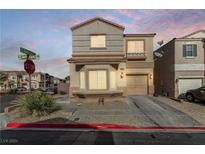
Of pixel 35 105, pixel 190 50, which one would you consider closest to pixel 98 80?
pixel 35 105

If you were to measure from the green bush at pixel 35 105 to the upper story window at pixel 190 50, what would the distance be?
1378cm

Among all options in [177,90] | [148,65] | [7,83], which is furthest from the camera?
[7,83]

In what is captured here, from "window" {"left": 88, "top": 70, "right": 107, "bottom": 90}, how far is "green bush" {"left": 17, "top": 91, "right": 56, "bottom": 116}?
20.8ft

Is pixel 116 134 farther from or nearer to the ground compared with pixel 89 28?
nearer to the ground

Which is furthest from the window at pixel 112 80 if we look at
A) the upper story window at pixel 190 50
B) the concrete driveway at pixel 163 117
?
the upper story window at pixel 190 50

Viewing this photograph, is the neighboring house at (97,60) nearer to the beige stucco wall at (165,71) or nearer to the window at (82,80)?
the window at (82,80)

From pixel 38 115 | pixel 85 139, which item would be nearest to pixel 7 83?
pixel 38 115

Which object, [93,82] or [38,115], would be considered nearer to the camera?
[38,115]

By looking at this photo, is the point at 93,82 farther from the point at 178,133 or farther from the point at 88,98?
the point at 178,133

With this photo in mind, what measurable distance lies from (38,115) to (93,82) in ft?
24.4

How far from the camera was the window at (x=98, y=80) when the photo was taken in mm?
21359

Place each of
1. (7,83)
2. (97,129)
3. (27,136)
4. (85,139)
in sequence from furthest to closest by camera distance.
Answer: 1. (7,83)
2. (97,129)
3. (27,136)
4. (85,139)

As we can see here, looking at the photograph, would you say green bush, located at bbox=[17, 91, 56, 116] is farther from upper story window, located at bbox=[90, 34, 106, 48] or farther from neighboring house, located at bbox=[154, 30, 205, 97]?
neighboring house, located at bbox=[154, 30, 205, 97]

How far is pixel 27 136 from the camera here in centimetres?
1029
